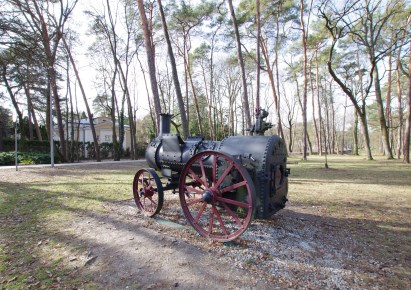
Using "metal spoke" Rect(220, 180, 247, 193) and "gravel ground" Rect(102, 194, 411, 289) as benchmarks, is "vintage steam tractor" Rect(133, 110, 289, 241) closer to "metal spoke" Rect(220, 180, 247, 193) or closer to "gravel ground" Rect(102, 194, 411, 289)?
"metal spoke" Rect(220, 180, 247, 193)

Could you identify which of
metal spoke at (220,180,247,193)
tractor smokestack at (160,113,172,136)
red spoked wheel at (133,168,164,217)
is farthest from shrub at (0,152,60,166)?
metal spoke at (220,180,247,193)

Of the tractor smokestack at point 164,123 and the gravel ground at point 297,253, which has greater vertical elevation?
the tractor smokestack at point 164,123

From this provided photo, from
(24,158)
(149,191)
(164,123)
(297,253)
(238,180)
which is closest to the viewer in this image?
(297,253)

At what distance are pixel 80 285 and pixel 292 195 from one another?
5.16 m

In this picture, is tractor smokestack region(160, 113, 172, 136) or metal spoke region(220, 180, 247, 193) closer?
metal spoke region(220, 180, 247, 193)

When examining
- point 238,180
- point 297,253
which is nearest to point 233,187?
point 238,180

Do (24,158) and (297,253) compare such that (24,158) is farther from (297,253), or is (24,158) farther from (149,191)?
(297,253)

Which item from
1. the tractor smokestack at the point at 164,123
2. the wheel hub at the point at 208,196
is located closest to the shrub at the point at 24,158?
the tractor smokestack at the point at 164,123

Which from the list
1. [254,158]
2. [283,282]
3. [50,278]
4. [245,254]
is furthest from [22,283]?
[254,158]

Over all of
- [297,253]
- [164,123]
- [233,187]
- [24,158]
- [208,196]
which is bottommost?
[297,253]

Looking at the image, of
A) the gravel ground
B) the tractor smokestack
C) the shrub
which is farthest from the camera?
the shrub

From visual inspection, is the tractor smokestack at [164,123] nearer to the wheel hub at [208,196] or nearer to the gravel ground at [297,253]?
the gravel ground at [297,253]

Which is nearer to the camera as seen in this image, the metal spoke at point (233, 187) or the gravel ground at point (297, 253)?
the gravel ground at point (297, 253)

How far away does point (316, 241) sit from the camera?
3324 millimetres
